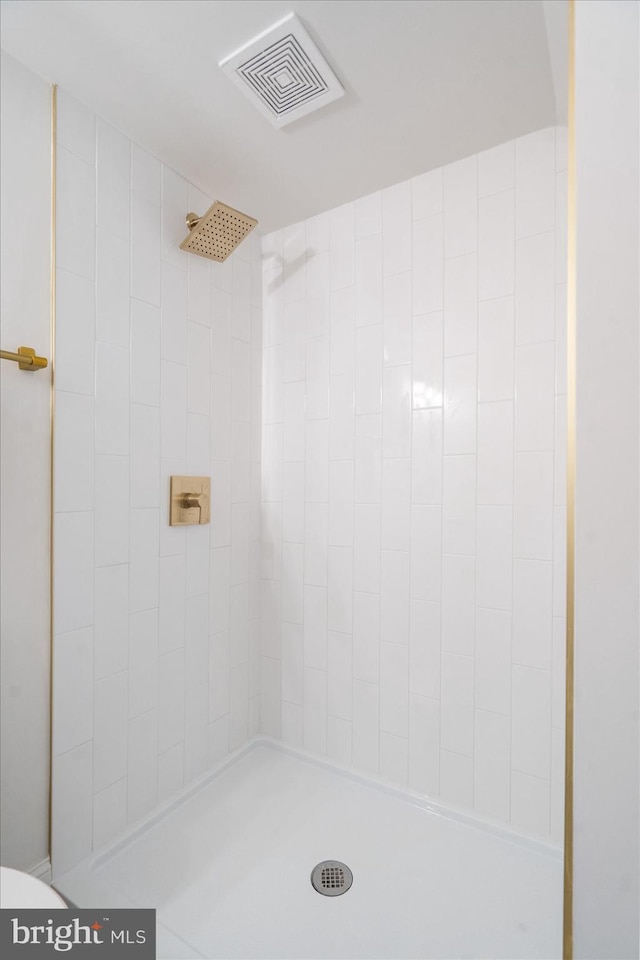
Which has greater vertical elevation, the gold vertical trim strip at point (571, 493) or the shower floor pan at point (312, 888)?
the gold vertical trim strip at point (571, 493)

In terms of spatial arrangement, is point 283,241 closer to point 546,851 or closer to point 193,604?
point 193,604

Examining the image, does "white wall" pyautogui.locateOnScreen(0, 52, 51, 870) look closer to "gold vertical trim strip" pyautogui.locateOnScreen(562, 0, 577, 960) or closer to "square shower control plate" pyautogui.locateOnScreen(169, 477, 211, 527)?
"square shower control plate" pyautogui.locateOnScreen(169, 477, 211, 527)

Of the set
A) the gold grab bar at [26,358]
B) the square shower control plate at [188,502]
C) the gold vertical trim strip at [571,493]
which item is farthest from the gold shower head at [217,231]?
the gold vertical trim strip at [571,493]

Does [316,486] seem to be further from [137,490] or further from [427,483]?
[137,490]

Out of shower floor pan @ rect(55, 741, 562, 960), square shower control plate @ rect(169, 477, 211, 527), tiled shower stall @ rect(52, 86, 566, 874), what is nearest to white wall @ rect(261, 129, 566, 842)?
tiled shower stall @ rect(52, 86, 566, 874)

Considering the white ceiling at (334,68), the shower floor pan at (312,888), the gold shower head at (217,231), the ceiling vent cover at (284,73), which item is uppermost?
the white ceiling at (334,68)

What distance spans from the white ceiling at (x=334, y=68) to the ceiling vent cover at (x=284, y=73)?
2 cm

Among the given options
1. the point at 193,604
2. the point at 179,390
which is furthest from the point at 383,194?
the point at 193,604

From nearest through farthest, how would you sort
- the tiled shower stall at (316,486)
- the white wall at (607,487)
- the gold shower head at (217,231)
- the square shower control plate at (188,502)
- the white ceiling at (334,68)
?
the white wall at (607,487) < the white ceiling at (334,68) < the tiled shower stall at (316,486) < the gold shower head at (217,231) < the square shower control plate at (188,502)

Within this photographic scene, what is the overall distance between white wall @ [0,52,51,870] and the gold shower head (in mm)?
417

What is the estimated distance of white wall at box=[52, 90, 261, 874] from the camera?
1292 millimetres

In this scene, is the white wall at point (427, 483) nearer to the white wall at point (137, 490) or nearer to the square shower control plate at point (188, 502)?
the white wall at point (137, 490)

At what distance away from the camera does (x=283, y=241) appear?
6.39ft

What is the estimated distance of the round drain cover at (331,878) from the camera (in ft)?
4.16
